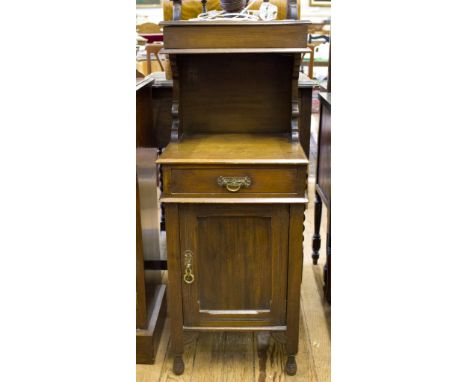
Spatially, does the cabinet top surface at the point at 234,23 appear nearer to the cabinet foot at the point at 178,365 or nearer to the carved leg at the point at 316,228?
the carved leg at the point at 316,228

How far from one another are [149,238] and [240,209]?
47cm

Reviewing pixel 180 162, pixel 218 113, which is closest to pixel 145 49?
pixel 218 113

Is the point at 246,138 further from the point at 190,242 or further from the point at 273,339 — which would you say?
the point at 273,339

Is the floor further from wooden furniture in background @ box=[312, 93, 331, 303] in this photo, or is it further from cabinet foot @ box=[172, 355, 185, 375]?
wooden furniture in background @ box=[312, 93, 331, 303]

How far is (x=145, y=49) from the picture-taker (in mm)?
3621

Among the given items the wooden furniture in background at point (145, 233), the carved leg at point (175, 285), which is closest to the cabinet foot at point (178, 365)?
the carved leg at point (175, 285)

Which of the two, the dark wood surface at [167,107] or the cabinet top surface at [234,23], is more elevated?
the cabinet top surface at [234,23]

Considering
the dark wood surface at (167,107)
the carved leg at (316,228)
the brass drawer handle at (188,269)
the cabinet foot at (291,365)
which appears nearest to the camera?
the brass drawer handle at (188,269)

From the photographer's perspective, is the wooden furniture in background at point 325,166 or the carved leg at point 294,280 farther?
the wooden furniture in background at point 325,166

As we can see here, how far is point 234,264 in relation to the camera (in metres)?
1.46

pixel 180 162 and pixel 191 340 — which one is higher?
pixel 180 162

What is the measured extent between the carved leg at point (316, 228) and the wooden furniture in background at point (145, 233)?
79 centimetres

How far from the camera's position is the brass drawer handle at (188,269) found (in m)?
1.44

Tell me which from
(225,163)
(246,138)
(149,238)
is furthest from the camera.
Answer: (149,238)
